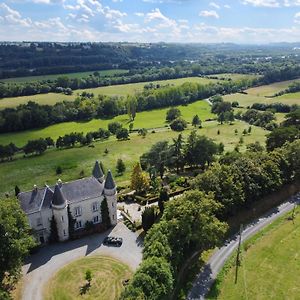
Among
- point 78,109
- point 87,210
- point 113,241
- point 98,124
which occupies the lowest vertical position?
point 98,124

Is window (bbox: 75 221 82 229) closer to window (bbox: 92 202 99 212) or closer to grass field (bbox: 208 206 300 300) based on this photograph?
window (bbox: 92 202 99 212)

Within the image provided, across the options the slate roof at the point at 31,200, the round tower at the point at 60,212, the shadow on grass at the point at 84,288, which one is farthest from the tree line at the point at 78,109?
the shadow on grass at the point at 84,288

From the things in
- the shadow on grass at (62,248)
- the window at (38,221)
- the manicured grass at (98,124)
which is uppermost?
the window at (38,221)

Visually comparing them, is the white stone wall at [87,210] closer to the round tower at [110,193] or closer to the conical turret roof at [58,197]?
the round tower at [110,193]

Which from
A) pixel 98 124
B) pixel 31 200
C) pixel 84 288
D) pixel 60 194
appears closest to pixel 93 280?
pixel 84 288

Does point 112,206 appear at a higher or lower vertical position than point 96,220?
higher

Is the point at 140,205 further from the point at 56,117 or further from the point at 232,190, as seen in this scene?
the point at 56,117

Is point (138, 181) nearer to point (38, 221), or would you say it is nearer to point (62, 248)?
point (62, 248)
